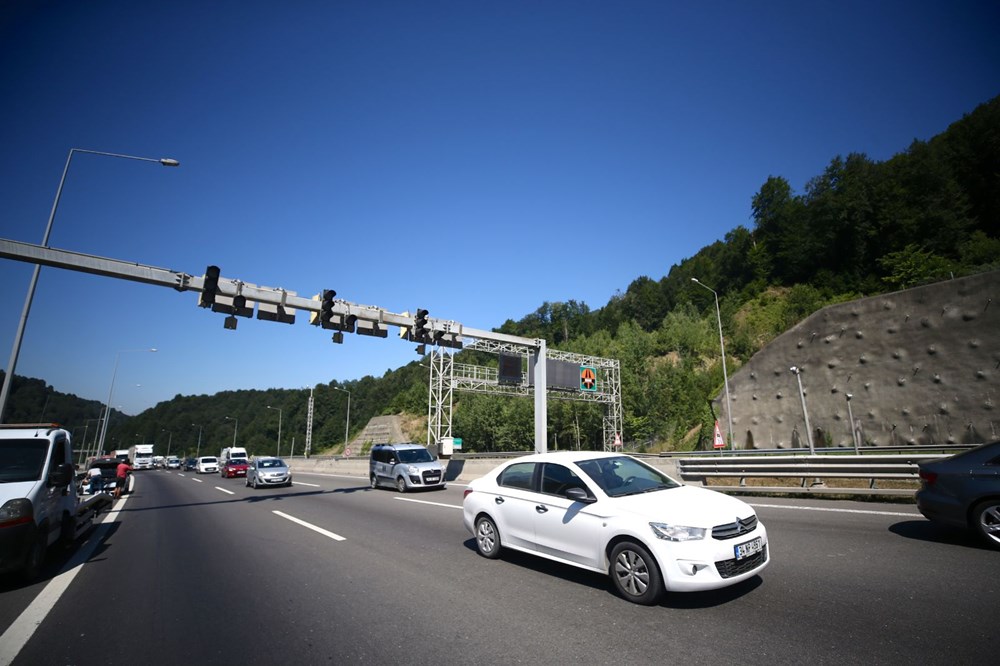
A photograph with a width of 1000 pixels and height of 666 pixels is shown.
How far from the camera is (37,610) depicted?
5320 millimetres

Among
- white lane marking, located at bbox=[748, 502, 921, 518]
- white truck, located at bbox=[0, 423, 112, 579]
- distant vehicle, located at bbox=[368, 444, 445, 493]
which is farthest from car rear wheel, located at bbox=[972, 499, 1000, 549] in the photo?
distant vehicle, located at bbox=[368, 444, 445, 493]

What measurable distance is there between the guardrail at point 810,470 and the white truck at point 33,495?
1419 centimetres

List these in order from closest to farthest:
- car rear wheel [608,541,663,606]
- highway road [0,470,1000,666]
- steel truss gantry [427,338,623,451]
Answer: highway road [0,470,1000,666], car rear wheel [608,541,663,606], steel truss gantry [427,338,623,451]

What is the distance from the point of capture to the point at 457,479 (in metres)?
23.0

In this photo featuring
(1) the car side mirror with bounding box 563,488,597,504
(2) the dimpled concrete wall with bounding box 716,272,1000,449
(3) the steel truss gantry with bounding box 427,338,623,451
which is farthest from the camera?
(3) the steel truss gantry with bounding box 427,338,623,451

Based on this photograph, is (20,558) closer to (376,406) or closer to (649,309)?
(649,309)

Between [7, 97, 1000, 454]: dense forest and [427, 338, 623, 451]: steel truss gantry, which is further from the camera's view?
[7, 97, 1000, 454]: dense forest

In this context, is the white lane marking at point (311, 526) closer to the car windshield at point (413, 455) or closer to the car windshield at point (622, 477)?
the car windshield at point (622, 477)

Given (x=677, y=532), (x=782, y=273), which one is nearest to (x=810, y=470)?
(x=677, y=532)

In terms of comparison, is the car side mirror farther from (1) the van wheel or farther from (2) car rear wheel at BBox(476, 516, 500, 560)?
(1) the van wheel

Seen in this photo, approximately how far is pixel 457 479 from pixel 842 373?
2379cm

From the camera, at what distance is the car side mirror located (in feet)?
18.0

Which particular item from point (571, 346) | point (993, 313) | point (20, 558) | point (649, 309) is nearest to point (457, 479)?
point (20, 558)

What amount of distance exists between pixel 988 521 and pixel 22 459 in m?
13.9
